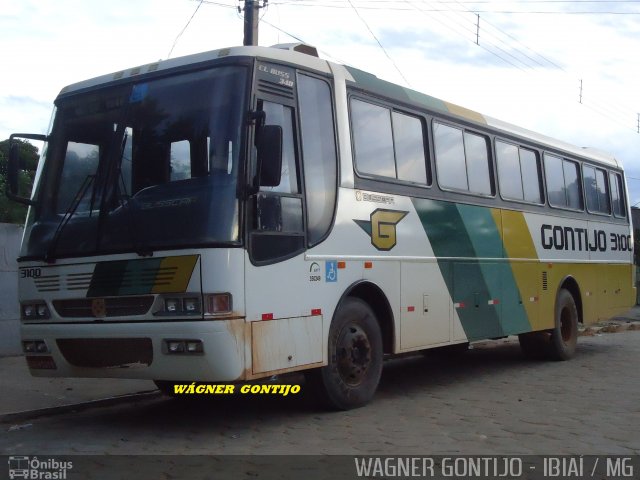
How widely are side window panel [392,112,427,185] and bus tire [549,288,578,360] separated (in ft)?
14.2

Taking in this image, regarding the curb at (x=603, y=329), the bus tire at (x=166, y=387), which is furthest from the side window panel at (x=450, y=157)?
the curb at (x=603, y=329)

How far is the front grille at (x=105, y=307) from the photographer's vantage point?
6.74m

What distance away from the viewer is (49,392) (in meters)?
9.20

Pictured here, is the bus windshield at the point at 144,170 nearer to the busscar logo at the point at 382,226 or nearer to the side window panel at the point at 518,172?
the busscar logo at the point at 382,226

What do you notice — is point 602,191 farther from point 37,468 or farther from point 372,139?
point 37,468

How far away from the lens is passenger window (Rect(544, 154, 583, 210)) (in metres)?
12.6

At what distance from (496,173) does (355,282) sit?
3.94m

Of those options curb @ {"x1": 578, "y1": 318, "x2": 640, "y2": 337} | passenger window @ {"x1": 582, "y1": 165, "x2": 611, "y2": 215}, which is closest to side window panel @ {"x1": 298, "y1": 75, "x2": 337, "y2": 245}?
passenger window @ {"x1": 582, "y1": 165, "x2": 611, "y2": 215}

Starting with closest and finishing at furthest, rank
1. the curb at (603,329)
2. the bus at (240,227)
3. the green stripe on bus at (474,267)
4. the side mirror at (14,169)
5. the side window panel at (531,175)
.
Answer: the bus at (240,227), the side mirror at (14,169), the green stripe on bus at (474,267), the side window panel at (531,175), the curb at (603,329)

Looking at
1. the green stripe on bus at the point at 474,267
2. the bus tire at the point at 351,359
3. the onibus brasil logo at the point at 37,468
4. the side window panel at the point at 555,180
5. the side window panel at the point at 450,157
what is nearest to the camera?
the onibus brasil logo at the point at 37,468

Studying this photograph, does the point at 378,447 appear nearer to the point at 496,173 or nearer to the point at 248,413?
the point at 248,413

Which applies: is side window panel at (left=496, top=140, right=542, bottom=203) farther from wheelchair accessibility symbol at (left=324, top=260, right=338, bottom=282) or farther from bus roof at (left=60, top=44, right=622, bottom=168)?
wheelchair accessibility symbol at (left=324, top=260, right=338, bottom=282)

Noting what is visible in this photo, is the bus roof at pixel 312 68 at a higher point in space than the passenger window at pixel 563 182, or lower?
higher

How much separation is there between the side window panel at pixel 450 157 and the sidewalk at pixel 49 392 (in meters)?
4.27
